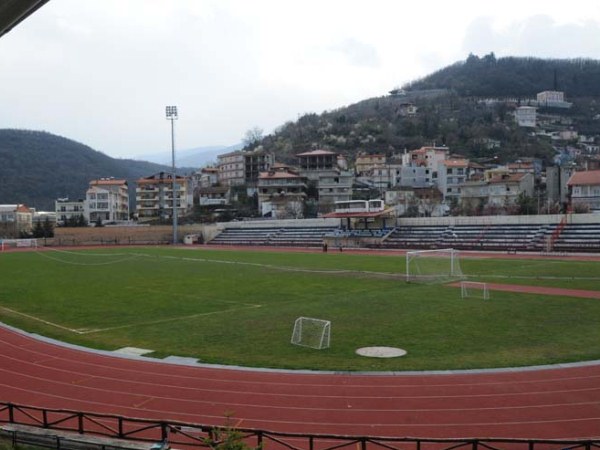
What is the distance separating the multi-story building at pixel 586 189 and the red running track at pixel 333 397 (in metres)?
69.2

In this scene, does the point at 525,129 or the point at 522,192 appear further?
the point at 525,129

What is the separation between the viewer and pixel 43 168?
550 ft

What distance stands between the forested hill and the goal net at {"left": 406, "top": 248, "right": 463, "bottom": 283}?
13747 centimetres

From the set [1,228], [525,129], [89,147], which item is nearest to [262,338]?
[1,228]

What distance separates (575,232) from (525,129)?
12622cm

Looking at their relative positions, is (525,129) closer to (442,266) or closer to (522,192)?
(522,192)

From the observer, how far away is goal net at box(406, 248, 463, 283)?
35.8m

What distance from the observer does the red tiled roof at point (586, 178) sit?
250 ft

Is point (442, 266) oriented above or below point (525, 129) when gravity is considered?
below

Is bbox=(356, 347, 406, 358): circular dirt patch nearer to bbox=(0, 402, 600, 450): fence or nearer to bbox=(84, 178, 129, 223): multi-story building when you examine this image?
bbox=(0, 402, 600, 450): fence

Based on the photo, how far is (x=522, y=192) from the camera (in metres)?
89.2

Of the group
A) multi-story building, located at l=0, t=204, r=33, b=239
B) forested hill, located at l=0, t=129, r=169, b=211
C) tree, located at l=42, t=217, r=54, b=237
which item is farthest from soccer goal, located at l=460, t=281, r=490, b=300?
forested hill, located at l=0, t=129, r=169, b=211

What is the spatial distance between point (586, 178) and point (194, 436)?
79.9m

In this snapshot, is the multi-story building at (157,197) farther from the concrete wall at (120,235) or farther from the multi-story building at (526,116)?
the multi-story building at (526,116)
